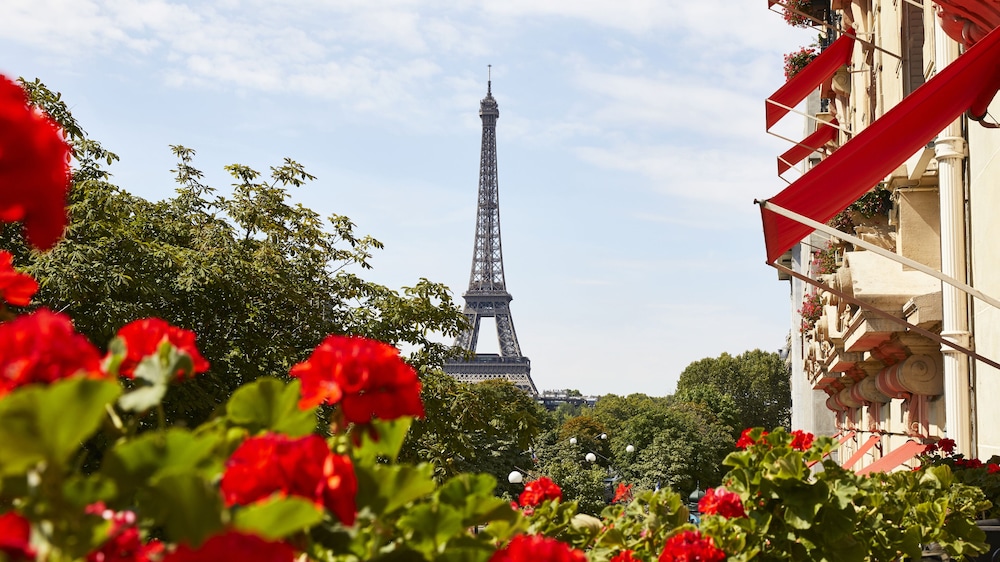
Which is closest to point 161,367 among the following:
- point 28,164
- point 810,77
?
point 28,164

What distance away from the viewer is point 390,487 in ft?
5.65

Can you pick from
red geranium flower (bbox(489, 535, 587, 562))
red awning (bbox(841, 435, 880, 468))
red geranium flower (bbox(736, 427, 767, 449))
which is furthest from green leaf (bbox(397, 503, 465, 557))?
red awning (bbox(841, 435, 880, 468))

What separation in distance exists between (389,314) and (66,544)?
1655 cm

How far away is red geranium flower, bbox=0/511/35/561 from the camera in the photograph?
47.1 inches

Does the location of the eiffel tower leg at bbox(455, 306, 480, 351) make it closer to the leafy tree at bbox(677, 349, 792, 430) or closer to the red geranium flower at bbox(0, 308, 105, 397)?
the leafy tree at bbox(677, 349, 792, 430)

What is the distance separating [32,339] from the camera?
145cm

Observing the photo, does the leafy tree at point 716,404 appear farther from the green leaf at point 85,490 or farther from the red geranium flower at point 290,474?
the green leaf at point 85,490

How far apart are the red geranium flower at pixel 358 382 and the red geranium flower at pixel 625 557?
5.93 feet

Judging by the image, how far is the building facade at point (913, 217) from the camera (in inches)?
274

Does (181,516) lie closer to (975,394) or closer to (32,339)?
(32,339)

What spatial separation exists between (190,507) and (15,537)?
200 mm

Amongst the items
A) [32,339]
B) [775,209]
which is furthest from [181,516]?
[775,209]

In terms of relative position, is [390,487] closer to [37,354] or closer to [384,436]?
[384,436]

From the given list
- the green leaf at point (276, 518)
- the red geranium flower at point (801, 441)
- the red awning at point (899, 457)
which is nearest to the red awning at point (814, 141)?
the red awning at point (899, 457)
